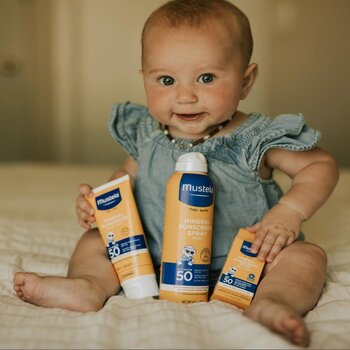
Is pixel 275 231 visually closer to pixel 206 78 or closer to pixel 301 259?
pixel 301 259

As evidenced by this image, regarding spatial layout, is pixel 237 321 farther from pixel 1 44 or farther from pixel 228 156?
pixel 1 44

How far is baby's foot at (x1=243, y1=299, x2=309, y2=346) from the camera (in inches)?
29.9

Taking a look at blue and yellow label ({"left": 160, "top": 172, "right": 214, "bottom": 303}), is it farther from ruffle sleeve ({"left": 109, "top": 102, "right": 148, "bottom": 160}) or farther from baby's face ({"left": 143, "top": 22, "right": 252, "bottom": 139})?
ruffle sleeve ({"left": 109, "top": 102, "right": 148, "bottom": 160})

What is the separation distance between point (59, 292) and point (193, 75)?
0.44 metres

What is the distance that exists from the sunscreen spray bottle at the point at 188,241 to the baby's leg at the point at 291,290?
A: 11 centimetres

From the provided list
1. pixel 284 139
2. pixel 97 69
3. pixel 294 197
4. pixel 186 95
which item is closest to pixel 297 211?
pixel 294 197

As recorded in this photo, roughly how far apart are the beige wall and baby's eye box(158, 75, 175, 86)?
2603 millimetres

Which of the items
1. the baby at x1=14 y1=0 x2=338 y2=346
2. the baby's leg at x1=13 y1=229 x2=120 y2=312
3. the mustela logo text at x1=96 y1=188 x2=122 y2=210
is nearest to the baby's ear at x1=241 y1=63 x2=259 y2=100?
the baby at x1=14 y1=0 x2=338 y2=346

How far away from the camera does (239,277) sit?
105 cm

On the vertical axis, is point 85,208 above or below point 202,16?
below

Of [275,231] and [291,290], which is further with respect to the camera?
[275,231]

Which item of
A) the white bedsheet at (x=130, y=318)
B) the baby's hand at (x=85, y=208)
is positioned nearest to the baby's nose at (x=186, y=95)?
the baby's hand at (x=85, y=208)

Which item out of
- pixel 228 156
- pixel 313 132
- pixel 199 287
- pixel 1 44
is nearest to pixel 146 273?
pixel 199 287

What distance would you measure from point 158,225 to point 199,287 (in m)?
0.22
